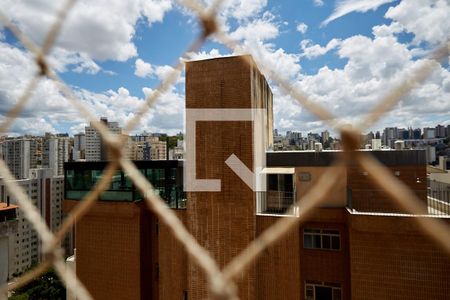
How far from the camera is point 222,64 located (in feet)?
21.9

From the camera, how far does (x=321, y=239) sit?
632 centimetres

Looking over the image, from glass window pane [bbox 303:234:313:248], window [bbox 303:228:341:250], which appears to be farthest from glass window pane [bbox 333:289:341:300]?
glass window pane [bbox 303:234:313:248]

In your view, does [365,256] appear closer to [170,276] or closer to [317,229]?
[317,229]

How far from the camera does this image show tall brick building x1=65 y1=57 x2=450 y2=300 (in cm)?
536

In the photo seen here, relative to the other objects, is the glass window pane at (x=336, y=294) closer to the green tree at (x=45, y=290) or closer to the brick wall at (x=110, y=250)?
the brick wall at (x=110, y=250)

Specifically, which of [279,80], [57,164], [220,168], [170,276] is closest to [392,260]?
[220,168]

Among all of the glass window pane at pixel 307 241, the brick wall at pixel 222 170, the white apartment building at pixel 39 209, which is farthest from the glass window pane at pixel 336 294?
the white apartment building at pixel 39 209

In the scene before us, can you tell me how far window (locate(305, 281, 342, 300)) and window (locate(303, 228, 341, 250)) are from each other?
0.73 meters

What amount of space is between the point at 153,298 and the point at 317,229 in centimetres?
427

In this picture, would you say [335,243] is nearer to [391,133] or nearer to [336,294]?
[336,294]

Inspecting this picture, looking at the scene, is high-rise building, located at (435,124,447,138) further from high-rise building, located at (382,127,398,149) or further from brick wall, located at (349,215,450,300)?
brick wall, located at (349,215,450,300)

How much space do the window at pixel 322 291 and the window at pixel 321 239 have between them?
0.73m

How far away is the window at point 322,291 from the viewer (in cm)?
617

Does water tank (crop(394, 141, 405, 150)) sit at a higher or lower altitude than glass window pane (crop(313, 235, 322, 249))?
higher
